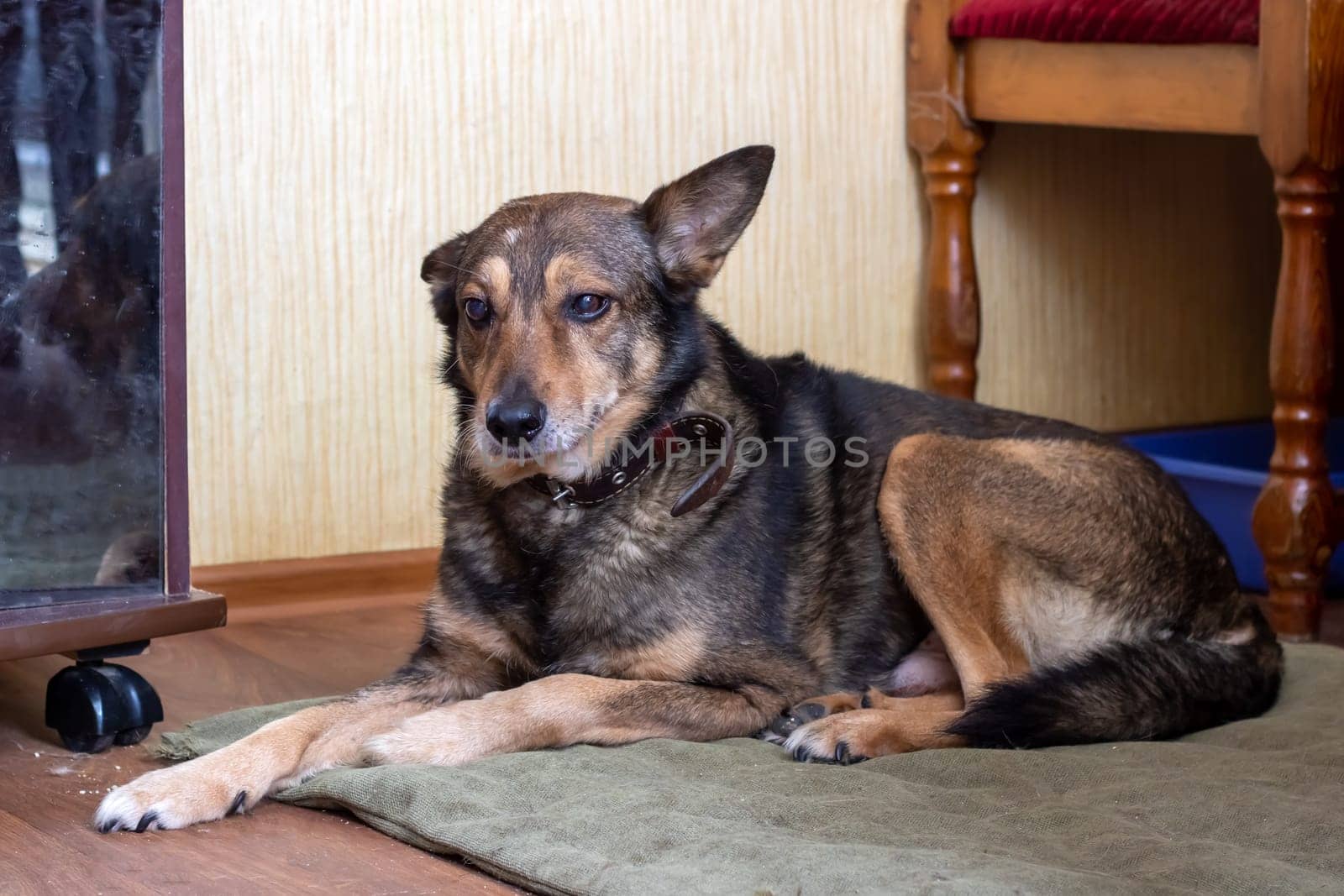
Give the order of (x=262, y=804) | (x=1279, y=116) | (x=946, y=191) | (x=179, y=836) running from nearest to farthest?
(x=179, y=836) → (x=262, y=804) → (x=1279, y=116) → (x=946, y=191)

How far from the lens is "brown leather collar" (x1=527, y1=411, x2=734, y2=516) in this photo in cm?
258

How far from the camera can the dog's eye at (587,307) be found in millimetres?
2486

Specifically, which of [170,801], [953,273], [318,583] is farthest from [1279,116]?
[170,801]

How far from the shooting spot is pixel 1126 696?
2.50 metres

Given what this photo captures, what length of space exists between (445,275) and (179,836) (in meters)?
1.01

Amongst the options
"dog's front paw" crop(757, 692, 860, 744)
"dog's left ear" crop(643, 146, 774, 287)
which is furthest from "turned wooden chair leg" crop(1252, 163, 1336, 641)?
"dog's left ear" crop(643, 146, 774, 287)

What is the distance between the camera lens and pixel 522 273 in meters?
2.48

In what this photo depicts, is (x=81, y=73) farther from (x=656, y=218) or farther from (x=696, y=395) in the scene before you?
(x=696, y=395)

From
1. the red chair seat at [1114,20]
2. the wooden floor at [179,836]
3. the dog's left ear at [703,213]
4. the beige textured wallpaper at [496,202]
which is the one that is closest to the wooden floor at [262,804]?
the wooden floor at [179,836]

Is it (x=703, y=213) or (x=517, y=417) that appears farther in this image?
(x=703, y=213)

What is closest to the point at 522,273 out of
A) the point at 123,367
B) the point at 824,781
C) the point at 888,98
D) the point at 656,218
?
the point at 656,218

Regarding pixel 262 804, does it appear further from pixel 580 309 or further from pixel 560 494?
pixel 580 309

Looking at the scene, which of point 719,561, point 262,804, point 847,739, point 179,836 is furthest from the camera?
point 719,561

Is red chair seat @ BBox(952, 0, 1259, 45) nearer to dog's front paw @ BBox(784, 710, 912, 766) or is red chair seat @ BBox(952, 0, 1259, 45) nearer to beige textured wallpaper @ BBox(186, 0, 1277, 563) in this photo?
beige textured wallpaper @ BBox(186, 0, 1277, 563)
